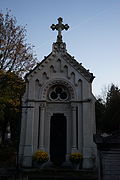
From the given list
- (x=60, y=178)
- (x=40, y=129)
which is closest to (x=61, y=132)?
(x=40, y=129)

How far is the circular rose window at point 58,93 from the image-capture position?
16.1 m

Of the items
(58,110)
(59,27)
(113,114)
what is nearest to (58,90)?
(58,110)

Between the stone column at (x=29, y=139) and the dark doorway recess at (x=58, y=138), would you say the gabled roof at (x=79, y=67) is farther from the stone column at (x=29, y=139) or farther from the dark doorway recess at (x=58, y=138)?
the stone column at (x=29, y=139)

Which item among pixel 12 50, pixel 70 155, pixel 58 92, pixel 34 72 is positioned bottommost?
pixel 70 155

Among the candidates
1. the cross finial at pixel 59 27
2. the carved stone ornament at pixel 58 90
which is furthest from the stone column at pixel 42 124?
the cross finial at pixel 59 27

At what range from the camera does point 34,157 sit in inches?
546

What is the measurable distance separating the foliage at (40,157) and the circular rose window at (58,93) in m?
4.34

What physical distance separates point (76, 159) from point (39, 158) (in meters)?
→ 2.55

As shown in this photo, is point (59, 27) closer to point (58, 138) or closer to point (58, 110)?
point (58, 110)

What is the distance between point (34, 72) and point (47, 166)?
7.34 metres

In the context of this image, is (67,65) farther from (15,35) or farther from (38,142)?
(38,142)

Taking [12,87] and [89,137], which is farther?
[12,87]

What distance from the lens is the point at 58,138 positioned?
50.1ft

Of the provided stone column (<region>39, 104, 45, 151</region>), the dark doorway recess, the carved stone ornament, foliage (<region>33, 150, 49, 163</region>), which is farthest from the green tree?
foliage (<region>33, 150, 49, 163</region>)
